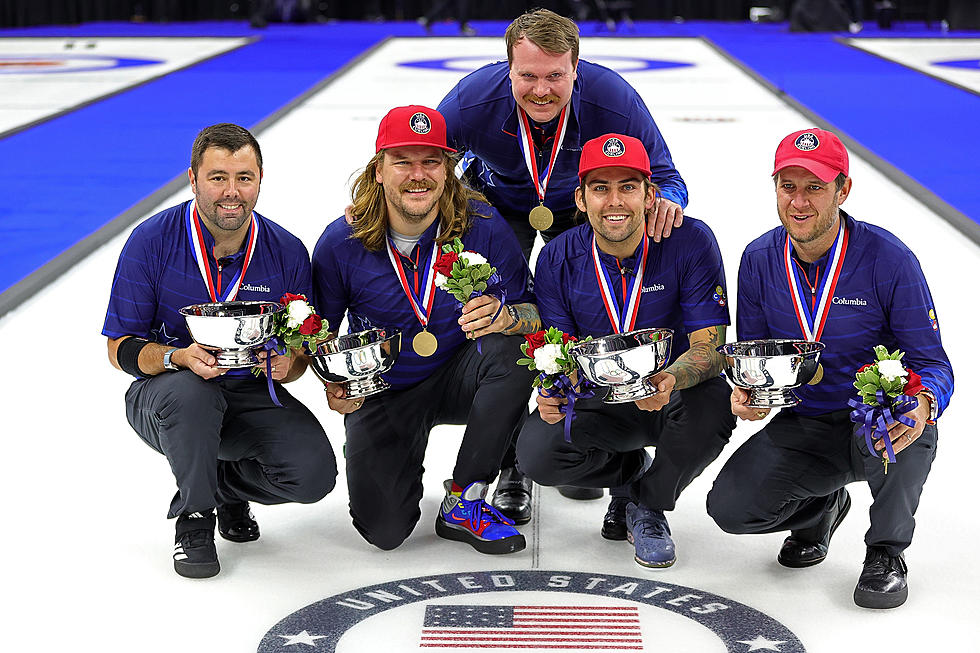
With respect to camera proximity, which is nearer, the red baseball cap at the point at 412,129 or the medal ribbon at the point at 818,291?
the medal ribbon at the point at 818,291

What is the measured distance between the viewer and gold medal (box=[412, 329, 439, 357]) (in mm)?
4312

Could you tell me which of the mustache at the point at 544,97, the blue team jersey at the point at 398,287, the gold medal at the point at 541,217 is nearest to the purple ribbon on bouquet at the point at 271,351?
the blue team jersey at the point at 398,287

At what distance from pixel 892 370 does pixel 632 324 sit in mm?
997

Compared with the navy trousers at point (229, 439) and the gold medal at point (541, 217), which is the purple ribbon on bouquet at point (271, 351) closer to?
the navy trousers at point (229, 439)

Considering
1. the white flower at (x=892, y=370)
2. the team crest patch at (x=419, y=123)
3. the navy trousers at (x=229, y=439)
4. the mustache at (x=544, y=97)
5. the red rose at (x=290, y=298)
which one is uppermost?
the mustache at (x=544, y=97)

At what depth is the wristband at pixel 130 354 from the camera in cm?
407

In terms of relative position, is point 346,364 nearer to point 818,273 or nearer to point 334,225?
point 334,225

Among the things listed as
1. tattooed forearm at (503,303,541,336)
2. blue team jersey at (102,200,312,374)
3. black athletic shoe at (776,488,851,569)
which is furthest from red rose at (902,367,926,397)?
blue team jersey at (102,200,312,374)

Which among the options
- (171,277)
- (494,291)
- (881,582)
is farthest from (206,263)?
(881,582)

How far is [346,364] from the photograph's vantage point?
4035 mm

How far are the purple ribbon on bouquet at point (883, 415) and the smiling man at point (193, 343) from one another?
5.62 ft

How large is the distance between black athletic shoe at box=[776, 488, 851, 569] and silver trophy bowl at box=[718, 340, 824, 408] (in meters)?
0.46

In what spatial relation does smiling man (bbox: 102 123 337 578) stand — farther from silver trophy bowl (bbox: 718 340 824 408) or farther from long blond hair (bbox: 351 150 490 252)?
silver trophy bowl (bbox: 718 340 824 408)

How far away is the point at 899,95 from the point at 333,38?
12627 mm
